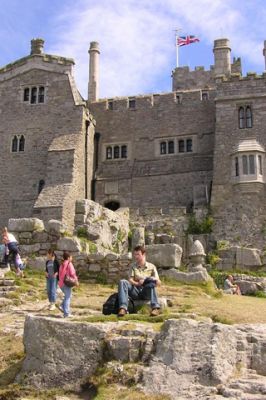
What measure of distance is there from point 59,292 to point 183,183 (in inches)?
846

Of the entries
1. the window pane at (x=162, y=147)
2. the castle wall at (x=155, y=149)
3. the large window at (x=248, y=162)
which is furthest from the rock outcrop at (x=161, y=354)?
the window pane at (x=162, y=147)

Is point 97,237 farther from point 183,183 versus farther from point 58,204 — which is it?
point 183,183

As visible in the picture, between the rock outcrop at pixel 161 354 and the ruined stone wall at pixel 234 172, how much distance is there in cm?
2282

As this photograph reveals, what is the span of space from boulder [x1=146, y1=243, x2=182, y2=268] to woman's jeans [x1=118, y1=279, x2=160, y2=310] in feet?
19.7

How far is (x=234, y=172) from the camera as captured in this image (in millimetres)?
34094

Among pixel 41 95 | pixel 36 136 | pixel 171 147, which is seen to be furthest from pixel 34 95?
pixel 171 147

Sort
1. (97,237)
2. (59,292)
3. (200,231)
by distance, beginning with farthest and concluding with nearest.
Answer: (200,231)
(97,237)
(59,292)

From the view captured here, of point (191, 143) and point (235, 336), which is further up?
point (191, 143)

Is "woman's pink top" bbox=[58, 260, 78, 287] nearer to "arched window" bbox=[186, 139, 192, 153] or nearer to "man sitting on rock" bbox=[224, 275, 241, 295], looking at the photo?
"man sitting on rock" bbox=[224, 275, 241, 295]

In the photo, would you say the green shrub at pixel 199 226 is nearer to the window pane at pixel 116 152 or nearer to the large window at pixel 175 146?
the large window at pixel 175 146

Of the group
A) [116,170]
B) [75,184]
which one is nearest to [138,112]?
[116,170]

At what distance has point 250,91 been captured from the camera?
1396 inches

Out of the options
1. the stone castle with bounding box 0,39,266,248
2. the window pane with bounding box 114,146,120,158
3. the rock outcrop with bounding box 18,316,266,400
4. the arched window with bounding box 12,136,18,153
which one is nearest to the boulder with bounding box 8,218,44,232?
the rock outcrop with bounding box 18,316,266,400

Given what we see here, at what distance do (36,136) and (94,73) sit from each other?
23.5ft
